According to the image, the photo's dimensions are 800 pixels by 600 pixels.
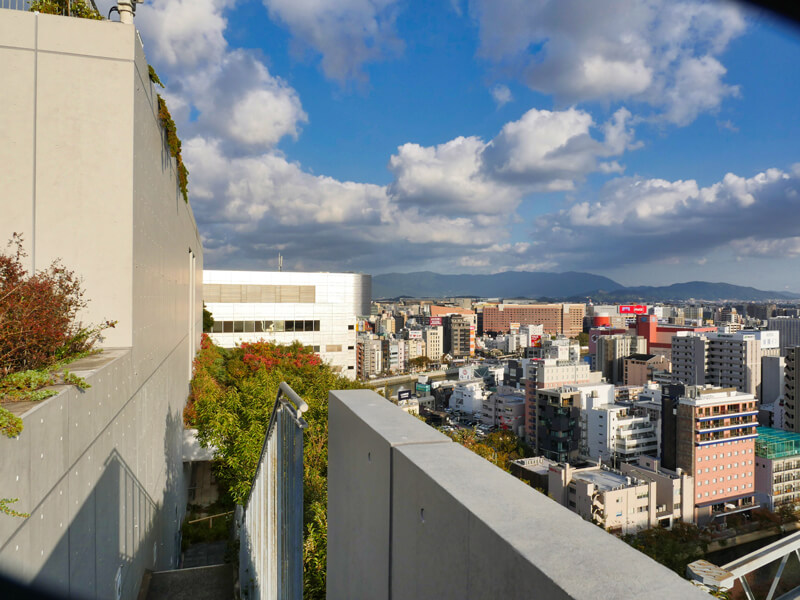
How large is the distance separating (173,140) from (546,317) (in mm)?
116136

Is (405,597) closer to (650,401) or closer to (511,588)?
(511,588)

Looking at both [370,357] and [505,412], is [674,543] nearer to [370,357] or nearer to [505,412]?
[505,412]

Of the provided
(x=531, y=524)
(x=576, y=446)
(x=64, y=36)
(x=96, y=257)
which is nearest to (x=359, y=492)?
(x=531, y=524)

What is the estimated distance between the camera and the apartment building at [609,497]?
23.2 meters

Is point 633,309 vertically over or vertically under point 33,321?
under

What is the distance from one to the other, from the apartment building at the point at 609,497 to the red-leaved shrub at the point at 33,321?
23.2 m

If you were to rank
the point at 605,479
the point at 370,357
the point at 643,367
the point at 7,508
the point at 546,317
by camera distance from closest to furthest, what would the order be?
the point at 7,508 < the point at 605,479 < the point at 643,367 < the point at 370,357 < the point at 546,317

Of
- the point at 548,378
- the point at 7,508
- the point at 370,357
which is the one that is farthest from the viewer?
the point at 370,357

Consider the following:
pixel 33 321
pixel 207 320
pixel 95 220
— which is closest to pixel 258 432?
pixel 95 220

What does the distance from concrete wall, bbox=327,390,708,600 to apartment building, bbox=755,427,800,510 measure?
38.1m

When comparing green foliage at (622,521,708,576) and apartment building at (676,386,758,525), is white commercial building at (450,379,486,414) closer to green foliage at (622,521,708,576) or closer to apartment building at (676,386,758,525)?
apartment building at (676,386,758,525)

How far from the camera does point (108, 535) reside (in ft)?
11.2

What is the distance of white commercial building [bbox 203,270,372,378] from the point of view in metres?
19.9

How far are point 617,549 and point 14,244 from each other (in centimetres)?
439
